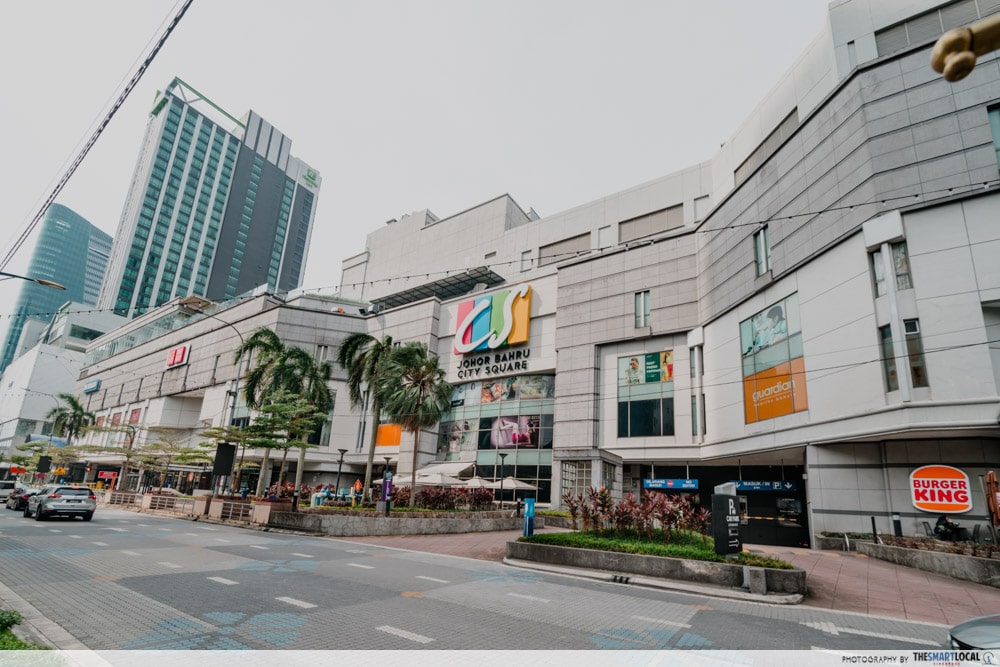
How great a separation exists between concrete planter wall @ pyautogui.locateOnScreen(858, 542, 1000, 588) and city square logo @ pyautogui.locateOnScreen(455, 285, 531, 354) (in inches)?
1103

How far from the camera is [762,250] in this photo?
2966cm

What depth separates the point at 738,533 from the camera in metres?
14.3

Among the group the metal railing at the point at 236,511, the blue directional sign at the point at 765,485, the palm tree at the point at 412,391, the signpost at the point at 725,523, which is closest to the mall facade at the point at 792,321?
the blue directional sign at the point at 765,485

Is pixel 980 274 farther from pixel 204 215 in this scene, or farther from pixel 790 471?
pixel 204 215

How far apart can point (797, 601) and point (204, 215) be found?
539ft

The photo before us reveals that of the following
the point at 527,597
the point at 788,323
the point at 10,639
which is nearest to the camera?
the point at 10,639

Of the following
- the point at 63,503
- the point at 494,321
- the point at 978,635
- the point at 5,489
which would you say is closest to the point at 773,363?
the point at 494,321

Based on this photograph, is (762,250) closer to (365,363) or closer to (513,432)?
(513,432)

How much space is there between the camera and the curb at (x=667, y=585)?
459 inches

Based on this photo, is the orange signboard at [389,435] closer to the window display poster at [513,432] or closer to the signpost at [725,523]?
the window display poster at [513,432]

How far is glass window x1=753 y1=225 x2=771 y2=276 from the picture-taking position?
29031 mm

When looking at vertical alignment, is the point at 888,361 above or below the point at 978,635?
above

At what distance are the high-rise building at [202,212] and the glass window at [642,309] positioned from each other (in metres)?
121

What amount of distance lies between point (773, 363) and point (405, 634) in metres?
26.2
